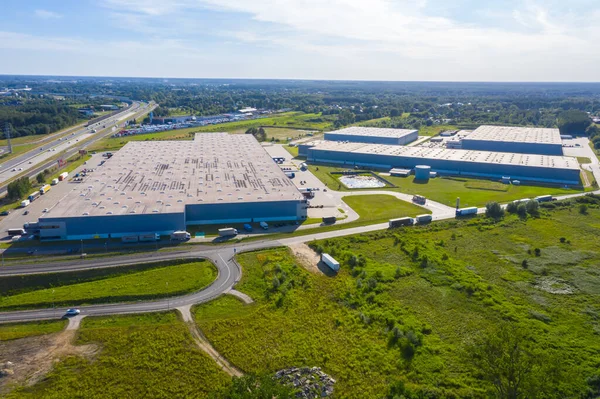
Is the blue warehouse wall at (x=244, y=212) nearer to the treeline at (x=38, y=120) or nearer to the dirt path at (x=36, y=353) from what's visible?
the dirt path at (x=36, y=353)

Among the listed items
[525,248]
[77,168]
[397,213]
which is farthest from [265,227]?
[77,168]

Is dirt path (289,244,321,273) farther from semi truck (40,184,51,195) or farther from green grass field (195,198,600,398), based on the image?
semi truck (40,184,51,195)

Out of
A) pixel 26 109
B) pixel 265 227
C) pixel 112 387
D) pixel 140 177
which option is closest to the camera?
pixel 112 387

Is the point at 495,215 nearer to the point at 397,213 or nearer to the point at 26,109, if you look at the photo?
the point at 397,213

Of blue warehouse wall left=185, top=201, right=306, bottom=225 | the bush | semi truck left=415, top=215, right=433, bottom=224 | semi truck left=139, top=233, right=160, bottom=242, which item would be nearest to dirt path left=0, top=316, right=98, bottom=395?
semi truck left=139, top=233, right=160, bottom=242

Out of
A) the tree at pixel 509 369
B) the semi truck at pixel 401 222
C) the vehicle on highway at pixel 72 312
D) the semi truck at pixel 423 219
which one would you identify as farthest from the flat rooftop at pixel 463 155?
the vehicle on highway at pixel 72 312

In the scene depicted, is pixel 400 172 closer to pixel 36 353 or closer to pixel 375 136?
pixel 375 136
